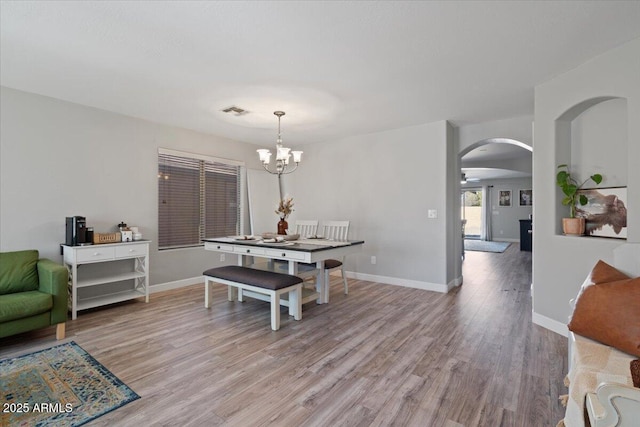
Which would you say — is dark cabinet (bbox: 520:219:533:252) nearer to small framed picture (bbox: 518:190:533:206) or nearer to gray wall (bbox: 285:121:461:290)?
small framed picture (bbox: 518:190:533:206)

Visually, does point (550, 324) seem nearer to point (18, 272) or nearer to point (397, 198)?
point (397, 198)

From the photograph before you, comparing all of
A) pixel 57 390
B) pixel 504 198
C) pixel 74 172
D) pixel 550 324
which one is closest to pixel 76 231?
pixel 74 172

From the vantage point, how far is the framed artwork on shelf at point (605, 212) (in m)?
2.69

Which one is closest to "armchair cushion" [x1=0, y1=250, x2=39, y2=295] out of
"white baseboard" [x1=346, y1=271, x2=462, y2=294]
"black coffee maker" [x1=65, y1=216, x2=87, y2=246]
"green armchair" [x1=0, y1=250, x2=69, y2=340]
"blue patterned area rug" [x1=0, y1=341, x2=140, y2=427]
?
"green armchair" [x1=0, y1=250, x2=69, y2=340]

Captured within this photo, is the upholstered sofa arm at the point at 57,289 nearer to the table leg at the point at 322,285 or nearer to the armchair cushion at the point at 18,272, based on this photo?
the armchair cushion at the point at 18,272

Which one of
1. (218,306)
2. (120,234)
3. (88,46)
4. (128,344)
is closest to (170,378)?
(128,344)

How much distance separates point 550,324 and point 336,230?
2.79m

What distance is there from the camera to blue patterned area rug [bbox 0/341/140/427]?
1731 millimetres

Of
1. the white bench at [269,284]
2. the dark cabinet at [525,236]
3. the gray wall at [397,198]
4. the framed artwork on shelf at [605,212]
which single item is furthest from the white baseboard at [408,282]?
the dark cabinet at [525,236]

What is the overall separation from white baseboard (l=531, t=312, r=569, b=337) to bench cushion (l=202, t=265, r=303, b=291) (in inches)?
98.8

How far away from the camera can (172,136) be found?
15.0 feet

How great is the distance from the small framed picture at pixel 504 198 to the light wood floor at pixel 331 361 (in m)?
8.75

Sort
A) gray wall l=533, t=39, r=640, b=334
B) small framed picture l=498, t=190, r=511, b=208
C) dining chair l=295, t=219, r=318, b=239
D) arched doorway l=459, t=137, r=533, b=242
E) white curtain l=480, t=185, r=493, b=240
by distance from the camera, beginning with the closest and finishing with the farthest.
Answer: gray wall l=533, t=39, r=640, b=334, dining chair l=295, t=219, r=318, b=239, arched doorway l=459, t=137, r=533, b=242, small framed picture l=498, t=190, r=511, b=208, white curtain l=480, t=185, r=493, b=240

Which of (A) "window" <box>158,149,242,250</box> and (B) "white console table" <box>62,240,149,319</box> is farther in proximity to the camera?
(A) "window" <box>158,149,242,250</box>
